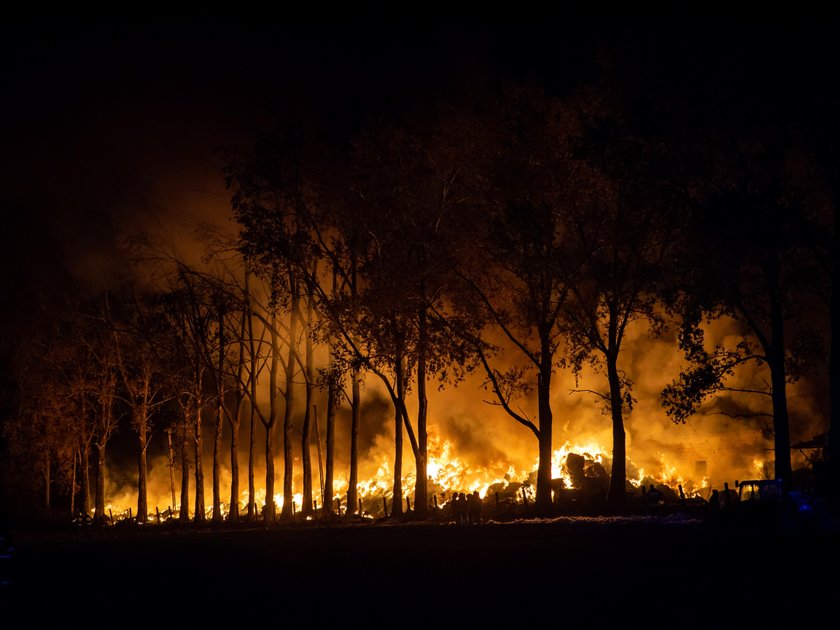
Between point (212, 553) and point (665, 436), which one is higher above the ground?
point (665, 436)

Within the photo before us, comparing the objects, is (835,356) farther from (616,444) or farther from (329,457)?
(329,457)

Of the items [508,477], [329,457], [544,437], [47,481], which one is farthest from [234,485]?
[47,481]

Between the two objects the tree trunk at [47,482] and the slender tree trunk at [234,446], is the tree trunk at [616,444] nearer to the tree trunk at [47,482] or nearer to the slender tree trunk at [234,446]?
the slender tree trunk at [234,446]

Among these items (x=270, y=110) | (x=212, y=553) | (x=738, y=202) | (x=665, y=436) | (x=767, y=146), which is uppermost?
(x=270, y=110)

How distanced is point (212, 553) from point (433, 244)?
15.8 meters

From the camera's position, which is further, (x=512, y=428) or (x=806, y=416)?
(x=512, y=428)

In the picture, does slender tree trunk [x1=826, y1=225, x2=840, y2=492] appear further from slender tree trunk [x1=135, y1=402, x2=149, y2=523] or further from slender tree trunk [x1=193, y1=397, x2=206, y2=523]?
slender tree trunk [x1=135, y1=402, x2=149, y2=523]

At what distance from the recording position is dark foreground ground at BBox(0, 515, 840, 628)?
1189 centimetres

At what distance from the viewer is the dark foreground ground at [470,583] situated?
1189cm

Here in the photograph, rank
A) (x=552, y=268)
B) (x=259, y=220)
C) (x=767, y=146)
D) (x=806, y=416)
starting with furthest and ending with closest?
(x=806, y=416), (x=259, y=220), (x=552, y=268), (x=767, y=146)

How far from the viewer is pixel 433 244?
3822 centimetres

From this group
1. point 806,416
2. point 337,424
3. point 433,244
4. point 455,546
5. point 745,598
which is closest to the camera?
point 745,598

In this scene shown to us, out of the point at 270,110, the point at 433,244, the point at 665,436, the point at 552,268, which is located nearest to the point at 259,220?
the point at 270,110

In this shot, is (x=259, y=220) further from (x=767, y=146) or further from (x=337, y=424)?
(x=337, y=424)
